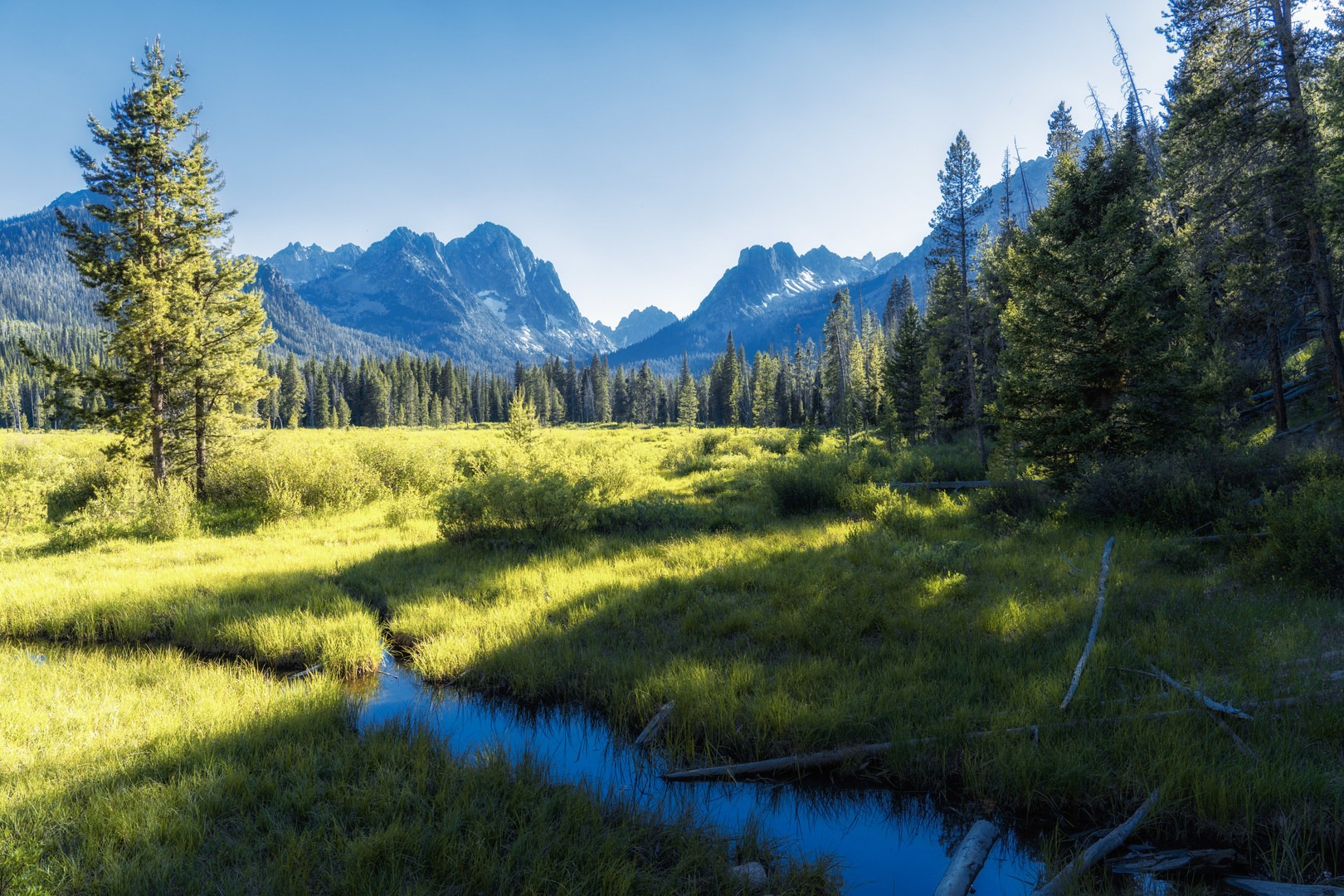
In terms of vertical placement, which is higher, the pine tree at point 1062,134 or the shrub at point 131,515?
the pine tree at point 1062,134

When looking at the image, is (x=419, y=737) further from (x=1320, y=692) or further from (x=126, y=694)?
(x=1320, y=692)

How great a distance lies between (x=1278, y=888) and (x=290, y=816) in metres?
6.11

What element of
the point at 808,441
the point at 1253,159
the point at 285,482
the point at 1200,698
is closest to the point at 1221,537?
the point at 1200,698

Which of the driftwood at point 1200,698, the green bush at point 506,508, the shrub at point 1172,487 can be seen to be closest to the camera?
the driftwood at point 1200,698

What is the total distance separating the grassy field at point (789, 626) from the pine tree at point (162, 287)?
3002mm

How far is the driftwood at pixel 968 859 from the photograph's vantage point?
10.7 ft

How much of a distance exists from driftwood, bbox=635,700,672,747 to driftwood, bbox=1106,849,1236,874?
329cm

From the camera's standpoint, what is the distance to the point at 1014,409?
13633 mm

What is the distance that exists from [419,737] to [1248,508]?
12.7 m

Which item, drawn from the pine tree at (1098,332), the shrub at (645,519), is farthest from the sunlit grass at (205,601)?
the pine tree at (1098,332)

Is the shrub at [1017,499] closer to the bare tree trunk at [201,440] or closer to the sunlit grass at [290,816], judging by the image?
the sunlit grass at [290,816]

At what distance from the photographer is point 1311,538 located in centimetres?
696

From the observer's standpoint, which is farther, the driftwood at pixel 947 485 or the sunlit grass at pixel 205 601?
the driftwood at pixel 947 485

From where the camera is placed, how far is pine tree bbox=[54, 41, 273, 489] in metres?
14.5
